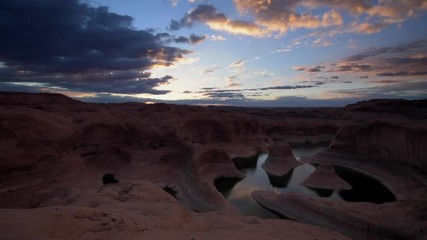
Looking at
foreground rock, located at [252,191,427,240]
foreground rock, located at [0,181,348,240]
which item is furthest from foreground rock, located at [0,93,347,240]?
foreground rock, located at [252,191,427,240]

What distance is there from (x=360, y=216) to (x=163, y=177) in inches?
624

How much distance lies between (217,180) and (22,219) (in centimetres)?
2220

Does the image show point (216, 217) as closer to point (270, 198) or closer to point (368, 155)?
point (270, 198)

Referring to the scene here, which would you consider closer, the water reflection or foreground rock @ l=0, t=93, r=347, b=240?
foreground rock @ l=0, t=93, r=347, b=240

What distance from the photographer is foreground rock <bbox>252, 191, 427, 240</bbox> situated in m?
15.0

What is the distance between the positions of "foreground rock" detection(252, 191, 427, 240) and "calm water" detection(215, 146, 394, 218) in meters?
1.56

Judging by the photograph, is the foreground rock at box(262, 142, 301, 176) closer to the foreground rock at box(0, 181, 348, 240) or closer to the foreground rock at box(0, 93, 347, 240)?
the foreground rock at box(0, 93, 347, 240)

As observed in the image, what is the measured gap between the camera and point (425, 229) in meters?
14.2

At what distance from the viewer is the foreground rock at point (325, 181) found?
26.1 meters

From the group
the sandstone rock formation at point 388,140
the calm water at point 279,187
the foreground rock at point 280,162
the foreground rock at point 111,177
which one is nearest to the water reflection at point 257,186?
the calm water at point 279,187

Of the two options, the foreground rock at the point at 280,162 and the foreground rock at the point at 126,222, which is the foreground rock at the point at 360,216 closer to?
the foreground rock at the point at 126,222

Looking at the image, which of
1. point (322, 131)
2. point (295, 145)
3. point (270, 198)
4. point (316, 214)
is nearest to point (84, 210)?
point (316, 214)

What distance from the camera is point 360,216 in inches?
671

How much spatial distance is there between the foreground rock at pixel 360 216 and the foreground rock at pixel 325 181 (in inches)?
231
